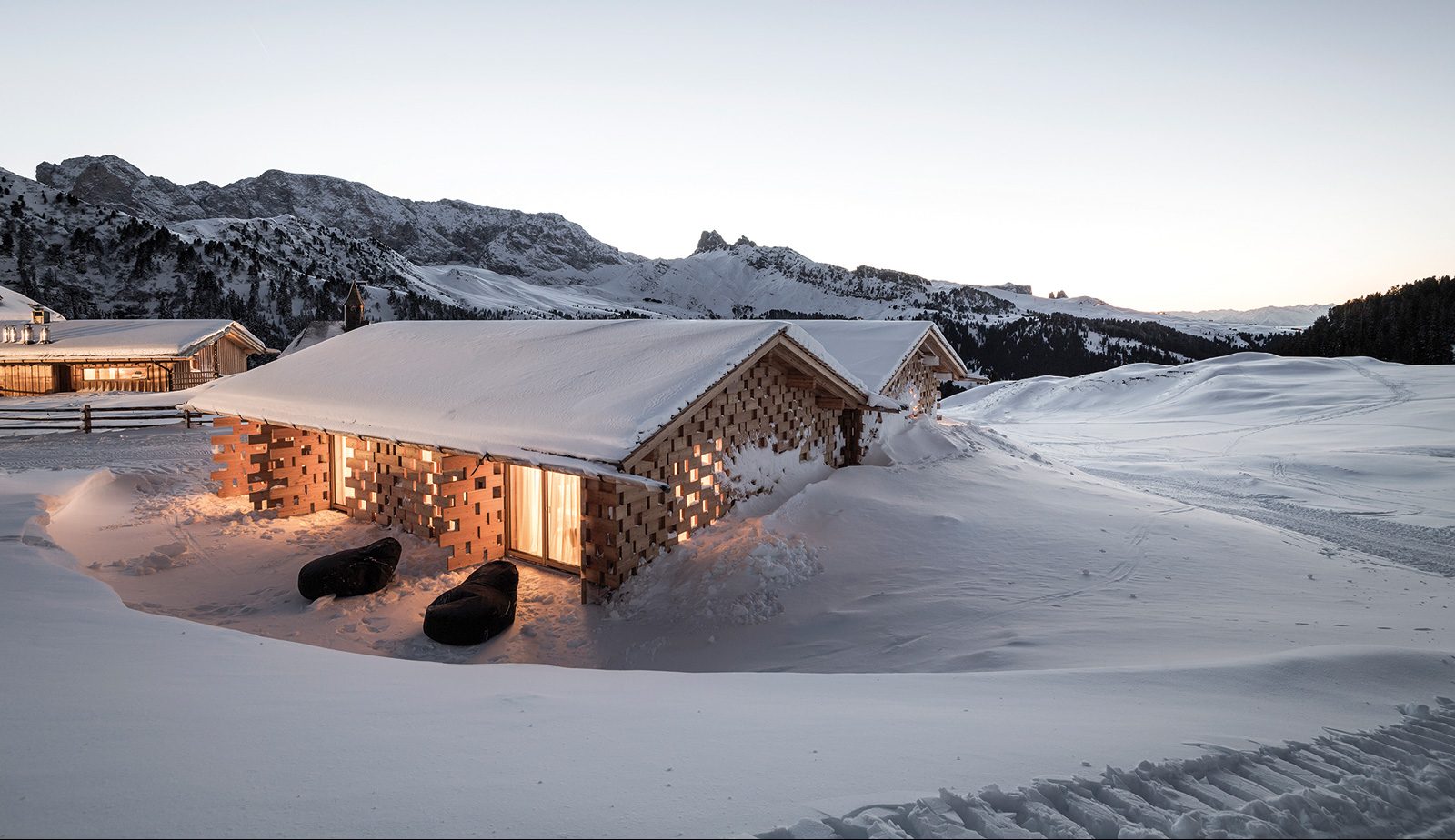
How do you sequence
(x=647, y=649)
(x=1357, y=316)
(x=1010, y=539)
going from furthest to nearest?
(x=1357, y=316), (x=1010, y=539), (x=647, y=649)

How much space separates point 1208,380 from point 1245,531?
97.9ft

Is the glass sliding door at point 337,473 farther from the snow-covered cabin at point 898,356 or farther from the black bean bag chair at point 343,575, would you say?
the snow-covered cabin at point 898,356

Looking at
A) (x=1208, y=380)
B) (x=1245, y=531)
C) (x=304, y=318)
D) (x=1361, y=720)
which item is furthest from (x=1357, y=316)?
(x=304, y=318)

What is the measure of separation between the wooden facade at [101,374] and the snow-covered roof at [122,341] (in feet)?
1.27

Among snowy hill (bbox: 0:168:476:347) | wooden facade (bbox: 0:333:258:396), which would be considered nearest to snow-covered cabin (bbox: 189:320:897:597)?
wooden facade (bbox: 0:333:258:396)

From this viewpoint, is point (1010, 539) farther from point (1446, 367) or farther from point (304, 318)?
point (304, 318)

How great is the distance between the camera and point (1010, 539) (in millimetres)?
10820

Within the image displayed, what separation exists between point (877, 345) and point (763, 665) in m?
13.7

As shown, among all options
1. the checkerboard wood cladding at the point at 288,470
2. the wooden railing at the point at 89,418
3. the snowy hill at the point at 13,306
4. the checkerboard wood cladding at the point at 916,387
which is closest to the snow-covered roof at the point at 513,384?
the checkerboard wood cladding at the point at 288,470

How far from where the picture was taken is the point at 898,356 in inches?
746

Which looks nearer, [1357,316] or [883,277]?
[1357,316]

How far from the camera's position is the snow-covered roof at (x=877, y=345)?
59.8ft

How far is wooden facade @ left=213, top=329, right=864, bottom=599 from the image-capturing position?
9250mm

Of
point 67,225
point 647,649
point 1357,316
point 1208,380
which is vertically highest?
point 67,225
